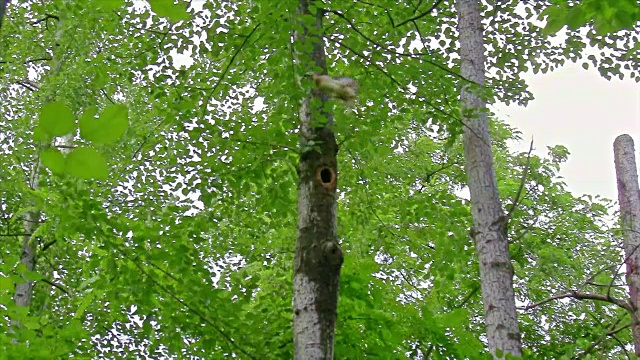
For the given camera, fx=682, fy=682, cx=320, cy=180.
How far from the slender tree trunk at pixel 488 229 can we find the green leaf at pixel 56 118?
10.4ft

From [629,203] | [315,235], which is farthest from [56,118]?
[629,203]

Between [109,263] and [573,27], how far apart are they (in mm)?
2782

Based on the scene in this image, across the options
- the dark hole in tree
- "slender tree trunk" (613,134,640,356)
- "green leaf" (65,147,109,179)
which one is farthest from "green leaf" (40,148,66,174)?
"slender tree trunk" (613,134,640,356)

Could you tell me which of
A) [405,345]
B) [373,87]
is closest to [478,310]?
[405,345]

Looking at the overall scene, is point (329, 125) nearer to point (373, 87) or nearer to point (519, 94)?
point (373, 87)

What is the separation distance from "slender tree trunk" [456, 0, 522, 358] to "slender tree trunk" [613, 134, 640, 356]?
7.14ft

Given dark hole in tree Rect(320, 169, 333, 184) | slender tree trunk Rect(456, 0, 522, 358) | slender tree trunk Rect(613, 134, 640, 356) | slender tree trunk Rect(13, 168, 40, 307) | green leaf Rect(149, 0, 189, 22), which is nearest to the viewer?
green leaf Rect(149, 0, 189, 22)

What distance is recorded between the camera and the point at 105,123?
639 mm

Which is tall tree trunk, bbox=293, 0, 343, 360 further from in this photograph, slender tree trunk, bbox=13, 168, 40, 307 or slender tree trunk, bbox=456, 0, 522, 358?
slender tree trunk, bbox=13, 168, 40, 307

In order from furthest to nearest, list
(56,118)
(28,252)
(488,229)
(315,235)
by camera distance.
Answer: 1. (28,252)
2. (488,229)
3. (315,235)
4. (56,118)

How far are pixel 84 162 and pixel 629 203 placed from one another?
20.2 ft

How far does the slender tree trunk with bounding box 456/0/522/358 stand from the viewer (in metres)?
3.66

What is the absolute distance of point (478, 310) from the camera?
852cm

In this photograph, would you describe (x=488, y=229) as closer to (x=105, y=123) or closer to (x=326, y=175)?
(x=326, y=175)
